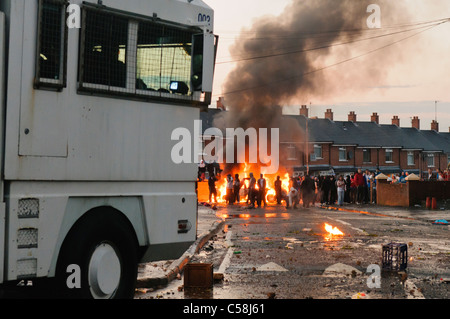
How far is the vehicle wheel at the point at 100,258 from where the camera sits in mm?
6078

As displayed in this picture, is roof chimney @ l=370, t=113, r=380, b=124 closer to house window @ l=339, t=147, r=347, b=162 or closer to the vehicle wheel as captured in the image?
house window @ l=339, t=147, r=347, b=162

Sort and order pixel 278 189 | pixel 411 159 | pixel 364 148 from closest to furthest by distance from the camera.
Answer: pixel 278 189
pixel 364 148
pixel 411 159

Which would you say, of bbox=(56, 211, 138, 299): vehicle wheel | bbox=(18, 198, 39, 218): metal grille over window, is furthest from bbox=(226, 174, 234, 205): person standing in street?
bbox=(18, 198, 39, 218): metal grille over window

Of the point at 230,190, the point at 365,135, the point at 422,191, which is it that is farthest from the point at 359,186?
the point at 365,135

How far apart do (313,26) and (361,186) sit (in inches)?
390

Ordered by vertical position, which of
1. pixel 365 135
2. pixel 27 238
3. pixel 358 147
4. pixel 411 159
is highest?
pixel 365 135

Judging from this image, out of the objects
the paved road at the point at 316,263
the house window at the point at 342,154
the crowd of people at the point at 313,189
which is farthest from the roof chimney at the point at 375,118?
the paved road at the point at 316,263

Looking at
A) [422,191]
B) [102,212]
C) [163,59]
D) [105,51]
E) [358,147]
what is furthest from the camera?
[358,147]

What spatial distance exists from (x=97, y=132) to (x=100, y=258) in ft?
4.07

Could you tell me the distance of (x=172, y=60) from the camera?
7.25 metres

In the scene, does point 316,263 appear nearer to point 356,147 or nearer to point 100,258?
point 100,258

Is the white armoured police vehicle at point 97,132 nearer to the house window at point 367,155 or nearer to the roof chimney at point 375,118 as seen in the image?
the house window at point 367,155

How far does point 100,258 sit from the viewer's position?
6.36 m

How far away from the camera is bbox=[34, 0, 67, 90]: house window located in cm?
584
